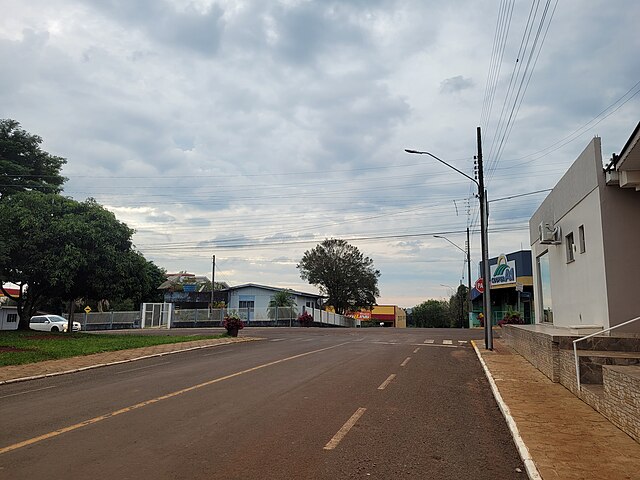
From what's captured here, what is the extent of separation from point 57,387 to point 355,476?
9180 mm

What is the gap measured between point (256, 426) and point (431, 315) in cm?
9803

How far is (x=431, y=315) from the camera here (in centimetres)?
10269

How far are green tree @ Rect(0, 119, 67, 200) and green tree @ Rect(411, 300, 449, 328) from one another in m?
77.4

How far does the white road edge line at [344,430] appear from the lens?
22.9 feet

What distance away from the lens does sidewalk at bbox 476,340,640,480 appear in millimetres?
6020

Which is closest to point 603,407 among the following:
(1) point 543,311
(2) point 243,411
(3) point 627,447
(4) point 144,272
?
(3) point 627,447

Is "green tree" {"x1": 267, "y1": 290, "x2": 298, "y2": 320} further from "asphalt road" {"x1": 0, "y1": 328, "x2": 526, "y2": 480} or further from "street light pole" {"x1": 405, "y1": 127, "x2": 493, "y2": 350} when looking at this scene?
"asphalt road" {"x1": 0, "y1": 328, "x2": 526, "y2": 480}

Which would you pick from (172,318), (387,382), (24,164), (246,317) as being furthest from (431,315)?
(387,382)

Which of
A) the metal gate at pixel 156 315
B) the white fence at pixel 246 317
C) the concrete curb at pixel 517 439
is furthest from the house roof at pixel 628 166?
the metal gate at pixel 156 315

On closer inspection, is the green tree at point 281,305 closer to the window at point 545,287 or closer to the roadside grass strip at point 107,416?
the window at point 545,287

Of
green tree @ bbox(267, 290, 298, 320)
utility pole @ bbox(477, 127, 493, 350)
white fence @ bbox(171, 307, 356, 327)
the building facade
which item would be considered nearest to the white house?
green tree @ bbox(267, 290, 298, 320)

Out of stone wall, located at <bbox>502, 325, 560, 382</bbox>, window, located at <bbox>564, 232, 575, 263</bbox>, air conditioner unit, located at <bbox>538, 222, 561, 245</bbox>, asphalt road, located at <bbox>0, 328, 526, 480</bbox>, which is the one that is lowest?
asphalt road, located at <bbox>0, 328, 526, 480</bbox>

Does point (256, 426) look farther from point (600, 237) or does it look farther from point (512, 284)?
point (512, 284)

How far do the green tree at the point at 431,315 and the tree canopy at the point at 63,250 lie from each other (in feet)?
249
